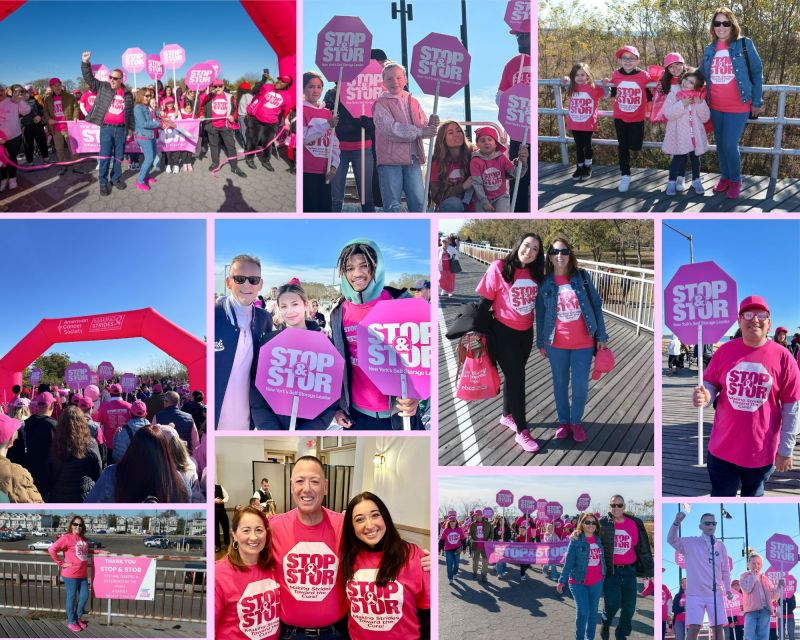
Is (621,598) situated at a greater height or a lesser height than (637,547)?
lesser

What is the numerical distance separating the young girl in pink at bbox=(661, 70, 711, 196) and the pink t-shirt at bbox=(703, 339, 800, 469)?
133 cm

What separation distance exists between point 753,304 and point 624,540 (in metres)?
1.66

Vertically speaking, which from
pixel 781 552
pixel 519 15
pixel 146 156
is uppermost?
pixel 519 15

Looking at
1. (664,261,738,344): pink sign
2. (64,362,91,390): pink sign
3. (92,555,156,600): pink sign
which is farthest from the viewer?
(64,362,91,390): pink sign

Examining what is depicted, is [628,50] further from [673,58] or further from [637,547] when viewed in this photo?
[637,547]

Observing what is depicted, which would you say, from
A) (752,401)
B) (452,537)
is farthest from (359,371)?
(752,401)

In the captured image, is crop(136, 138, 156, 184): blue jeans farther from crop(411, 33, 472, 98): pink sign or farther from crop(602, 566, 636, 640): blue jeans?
crop(602, 566, 636, 640): blue jeans

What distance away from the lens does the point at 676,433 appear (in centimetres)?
543

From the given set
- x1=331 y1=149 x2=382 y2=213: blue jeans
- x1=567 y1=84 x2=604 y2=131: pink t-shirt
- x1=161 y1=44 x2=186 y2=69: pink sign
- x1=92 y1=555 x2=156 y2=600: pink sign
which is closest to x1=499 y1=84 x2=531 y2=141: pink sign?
x1=567 y1=84 x2=604 y2=131: pink t-shirt

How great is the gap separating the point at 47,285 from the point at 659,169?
4.30 m

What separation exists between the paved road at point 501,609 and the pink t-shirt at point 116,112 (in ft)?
12.2

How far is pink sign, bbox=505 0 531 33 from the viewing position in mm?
5527

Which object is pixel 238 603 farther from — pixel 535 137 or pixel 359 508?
pixel 535 137

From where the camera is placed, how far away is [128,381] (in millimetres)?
6008
